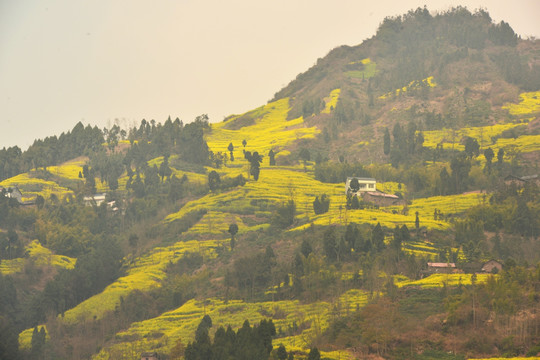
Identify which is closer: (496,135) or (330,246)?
(330,246)

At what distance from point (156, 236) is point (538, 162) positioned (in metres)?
41.2

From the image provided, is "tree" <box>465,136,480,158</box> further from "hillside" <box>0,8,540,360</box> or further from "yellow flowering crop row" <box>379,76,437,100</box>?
"yellow flowering crop row" <box>379,76,437,100</box>

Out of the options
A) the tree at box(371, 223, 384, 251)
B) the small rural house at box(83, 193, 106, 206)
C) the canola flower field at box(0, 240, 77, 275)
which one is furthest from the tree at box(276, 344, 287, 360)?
the small rural house at box(83, 193, 106, 206)

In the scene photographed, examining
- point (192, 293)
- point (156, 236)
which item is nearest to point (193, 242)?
point (156, 236)

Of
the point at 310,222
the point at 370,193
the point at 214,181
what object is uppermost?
the point at 214,181

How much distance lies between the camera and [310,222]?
79688mm

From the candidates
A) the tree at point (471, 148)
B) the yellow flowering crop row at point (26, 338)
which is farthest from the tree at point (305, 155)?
the yellow flowering crop row at point (26, 338)

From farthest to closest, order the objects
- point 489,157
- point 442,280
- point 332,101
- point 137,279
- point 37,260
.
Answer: point 332,101 → point 489,157 → point 37,260 → point 137,279 → point 442,280

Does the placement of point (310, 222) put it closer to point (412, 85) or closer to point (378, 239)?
point (378, 239)

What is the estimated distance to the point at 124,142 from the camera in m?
120

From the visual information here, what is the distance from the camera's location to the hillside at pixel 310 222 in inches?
2140

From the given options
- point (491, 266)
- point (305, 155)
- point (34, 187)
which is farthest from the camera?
point (305, 155)

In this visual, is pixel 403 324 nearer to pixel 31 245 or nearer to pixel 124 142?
pixel 31 245

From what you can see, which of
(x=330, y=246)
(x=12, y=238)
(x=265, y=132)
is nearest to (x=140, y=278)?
(x=12, y=238)
